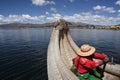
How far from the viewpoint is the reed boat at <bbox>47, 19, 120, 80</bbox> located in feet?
21.9

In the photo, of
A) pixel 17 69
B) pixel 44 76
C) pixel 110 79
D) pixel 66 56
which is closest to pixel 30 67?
pixel 17 69

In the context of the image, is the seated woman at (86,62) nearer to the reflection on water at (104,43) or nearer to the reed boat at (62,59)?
the reed boat at (62,59)

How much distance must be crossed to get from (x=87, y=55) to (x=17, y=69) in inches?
469

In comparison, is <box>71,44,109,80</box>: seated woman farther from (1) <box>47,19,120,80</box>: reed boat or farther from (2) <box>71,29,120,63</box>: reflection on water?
(2) <box>71,29,120,63</box>: reflection on water

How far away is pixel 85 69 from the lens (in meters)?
5.71

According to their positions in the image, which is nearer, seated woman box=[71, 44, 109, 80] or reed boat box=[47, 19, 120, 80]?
seated woman box=[71, 44, 109, 80]

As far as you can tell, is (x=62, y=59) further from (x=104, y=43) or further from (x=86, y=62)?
(x=104, y=43)

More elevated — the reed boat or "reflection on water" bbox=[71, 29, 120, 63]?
the reed boat

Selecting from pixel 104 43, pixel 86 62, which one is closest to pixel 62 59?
pixel 86 62

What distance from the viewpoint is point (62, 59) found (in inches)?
350

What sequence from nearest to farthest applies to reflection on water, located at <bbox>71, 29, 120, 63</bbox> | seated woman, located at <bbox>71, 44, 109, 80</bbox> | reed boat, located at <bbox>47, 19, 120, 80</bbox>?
1. seated woman, located at <bbox>71, 44, 109, 80</bbox>
2. reed boat, located at <bbox>47, 19, 120, 80</bbox>
3. reflection on water, located at <bbox>71, 29, 120, 63</bbox>

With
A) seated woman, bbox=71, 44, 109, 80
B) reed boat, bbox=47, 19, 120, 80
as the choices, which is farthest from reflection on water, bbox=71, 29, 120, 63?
seated woman, bbox=71, 44, 109, 80

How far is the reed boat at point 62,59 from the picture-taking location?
21.9 feet

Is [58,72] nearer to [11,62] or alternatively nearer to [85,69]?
[85,69]
